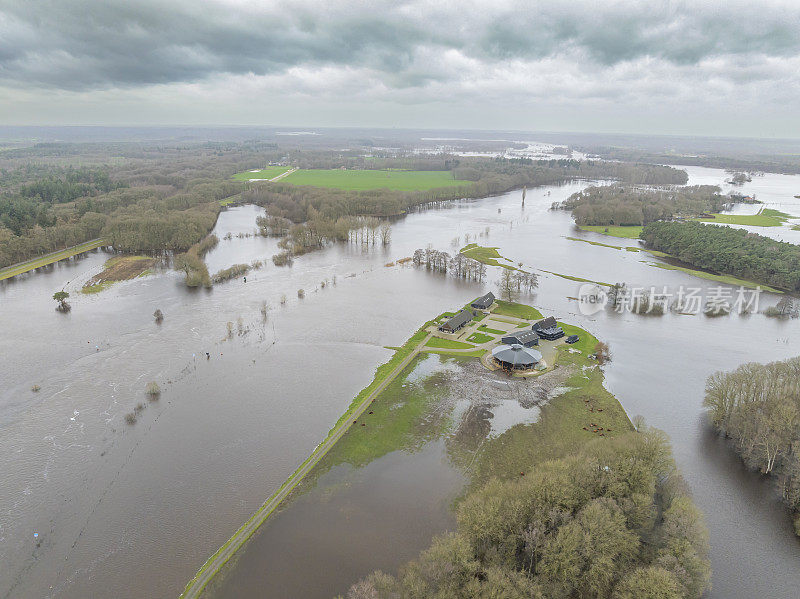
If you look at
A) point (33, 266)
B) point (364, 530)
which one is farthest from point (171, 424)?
point (33, 266)

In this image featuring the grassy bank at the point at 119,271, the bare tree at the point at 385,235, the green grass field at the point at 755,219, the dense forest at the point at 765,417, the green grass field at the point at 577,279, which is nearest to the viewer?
the dense forest at the point at 765,417

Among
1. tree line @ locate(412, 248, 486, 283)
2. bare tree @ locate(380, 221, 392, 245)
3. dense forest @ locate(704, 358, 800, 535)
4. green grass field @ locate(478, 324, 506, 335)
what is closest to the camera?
dense forest @ locate(704, 358, 800, 535)

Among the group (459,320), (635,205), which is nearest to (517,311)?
(459,320)

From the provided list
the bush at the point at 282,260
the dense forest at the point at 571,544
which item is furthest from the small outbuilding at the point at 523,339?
the bush at the point at 282,260

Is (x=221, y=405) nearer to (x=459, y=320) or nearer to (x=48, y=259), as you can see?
(x=459, y=320)

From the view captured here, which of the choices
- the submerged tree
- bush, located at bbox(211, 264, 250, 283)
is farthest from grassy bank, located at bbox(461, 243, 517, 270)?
the submerged tree

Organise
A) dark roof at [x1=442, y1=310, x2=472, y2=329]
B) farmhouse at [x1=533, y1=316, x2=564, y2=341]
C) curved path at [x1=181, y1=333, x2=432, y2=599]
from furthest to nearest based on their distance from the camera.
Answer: dark roof at [x1=442, y1=310, x2=472, y2=329], farmhouse at [x1=533, y1=316, x2=564, y2=341], curved path at [x1=181, y1=333, x2=432, y2=599]

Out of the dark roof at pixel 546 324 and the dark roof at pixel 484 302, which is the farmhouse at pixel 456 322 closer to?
the dark roof at pixel 484 302

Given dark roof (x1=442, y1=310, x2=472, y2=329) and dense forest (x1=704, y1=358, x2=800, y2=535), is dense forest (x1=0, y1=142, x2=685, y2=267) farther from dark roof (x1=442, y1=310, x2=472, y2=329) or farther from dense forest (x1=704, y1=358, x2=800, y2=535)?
dense forest (x1=704, y1=358, x2=800, y2=535)
